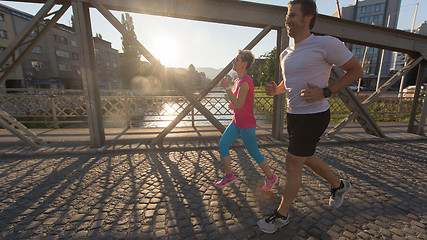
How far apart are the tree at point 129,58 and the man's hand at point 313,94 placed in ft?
124

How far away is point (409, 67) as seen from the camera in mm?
4996

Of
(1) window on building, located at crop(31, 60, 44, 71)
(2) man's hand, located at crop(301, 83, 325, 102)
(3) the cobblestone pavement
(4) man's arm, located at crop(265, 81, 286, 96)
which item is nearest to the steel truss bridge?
(3) the cobblestone pavement

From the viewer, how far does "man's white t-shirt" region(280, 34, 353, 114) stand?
5.08ft

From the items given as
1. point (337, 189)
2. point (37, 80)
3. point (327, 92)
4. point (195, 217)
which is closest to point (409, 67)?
point (337, 189)

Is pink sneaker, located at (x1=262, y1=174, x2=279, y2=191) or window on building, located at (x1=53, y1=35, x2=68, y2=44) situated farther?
window on building, located at (x1=53, y1=35, x2=68, y2=44)

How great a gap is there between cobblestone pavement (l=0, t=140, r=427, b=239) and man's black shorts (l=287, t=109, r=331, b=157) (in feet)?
2.82

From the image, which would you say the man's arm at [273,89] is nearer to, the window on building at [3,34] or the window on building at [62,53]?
the window on building at [3,34]

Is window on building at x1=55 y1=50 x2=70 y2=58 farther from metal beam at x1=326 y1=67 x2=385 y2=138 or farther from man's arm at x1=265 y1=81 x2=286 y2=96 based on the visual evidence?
metal beam at x1=326 y1=67 x2=385 y2=138

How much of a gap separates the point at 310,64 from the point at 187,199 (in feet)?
6.90

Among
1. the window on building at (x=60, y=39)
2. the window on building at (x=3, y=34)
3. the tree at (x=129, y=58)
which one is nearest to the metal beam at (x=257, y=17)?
the tree at (x=129, y=58)

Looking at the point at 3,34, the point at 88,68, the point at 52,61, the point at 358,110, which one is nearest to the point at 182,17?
the point at 88,68

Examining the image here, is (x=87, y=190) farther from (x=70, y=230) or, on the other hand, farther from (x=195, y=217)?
(x=195, y=217)

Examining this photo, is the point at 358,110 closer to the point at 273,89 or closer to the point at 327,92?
the point at 273,89

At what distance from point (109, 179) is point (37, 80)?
40.7 meters
